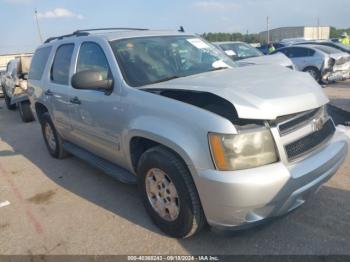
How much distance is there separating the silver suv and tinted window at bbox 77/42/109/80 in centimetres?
1

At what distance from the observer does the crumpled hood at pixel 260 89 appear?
2.68 meters

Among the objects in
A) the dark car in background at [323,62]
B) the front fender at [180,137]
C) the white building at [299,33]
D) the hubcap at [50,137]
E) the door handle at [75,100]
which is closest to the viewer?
the front fender at [180,137]

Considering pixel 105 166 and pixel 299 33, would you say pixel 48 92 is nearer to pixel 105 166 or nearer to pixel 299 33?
pixel 105 166

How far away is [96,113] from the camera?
3.96 m

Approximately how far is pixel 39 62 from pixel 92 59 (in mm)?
2305

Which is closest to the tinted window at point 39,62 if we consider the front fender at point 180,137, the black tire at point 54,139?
the black tire at point 54,139

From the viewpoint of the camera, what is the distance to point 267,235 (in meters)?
3.20

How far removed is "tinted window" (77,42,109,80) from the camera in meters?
3.91

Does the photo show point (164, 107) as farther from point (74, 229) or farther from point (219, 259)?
point (74, 229)

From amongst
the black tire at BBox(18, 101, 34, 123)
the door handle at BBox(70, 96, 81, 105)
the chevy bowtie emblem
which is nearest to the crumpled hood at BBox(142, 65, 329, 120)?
the chevy bowtie emblem

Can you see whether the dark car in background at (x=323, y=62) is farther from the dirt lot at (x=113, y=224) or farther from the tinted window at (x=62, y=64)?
the tinted window at (x=62, y=64)

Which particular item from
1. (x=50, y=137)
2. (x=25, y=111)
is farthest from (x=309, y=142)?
(x=25, y=111)

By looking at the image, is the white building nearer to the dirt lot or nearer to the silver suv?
the dirt lot

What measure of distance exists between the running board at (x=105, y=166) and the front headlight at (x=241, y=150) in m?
1.35
